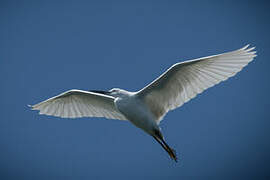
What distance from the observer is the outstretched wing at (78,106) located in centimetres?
992

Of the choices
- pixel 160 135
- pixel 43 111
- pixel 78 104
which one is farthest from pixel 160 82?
pixel 43 111

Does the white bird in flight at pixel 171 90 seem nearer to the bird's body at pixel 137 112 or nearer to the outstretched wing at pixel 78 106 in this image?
the bird's body at pixel 137 112

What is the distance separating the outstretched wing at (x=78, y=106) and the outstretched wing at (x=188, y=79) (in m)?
1.41

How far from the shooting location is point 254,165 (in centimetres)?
2756

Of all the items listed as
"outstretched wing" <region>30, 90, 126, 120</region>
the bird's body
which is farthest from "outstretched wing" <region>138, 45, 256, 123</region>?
"outstretched wing" <region>30, 90, 126, 120</region>

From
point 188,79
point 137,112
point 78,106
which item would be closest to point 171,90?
point 188,79

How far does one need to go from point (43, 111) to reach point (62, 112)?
0.52 metres

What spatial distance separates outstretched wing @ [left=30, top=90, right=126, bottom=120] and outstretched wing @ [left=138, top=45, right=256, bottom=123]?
1411 mm

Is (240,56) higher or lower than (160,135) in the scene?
higher

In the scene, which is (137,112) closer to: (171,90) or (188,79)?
(171,90)

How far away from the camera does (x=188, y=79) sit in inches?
335

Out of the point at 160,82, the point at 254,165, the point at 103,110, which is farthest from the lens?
the point at 254,165

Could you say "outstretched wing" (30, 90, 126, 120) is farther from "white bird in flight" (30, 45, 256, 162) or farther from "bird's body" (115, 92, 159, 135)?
"bird's body" (115, 92, 159, 135)

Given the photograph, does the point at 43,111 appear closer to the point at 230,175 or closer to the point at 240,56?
the point at 240,56
